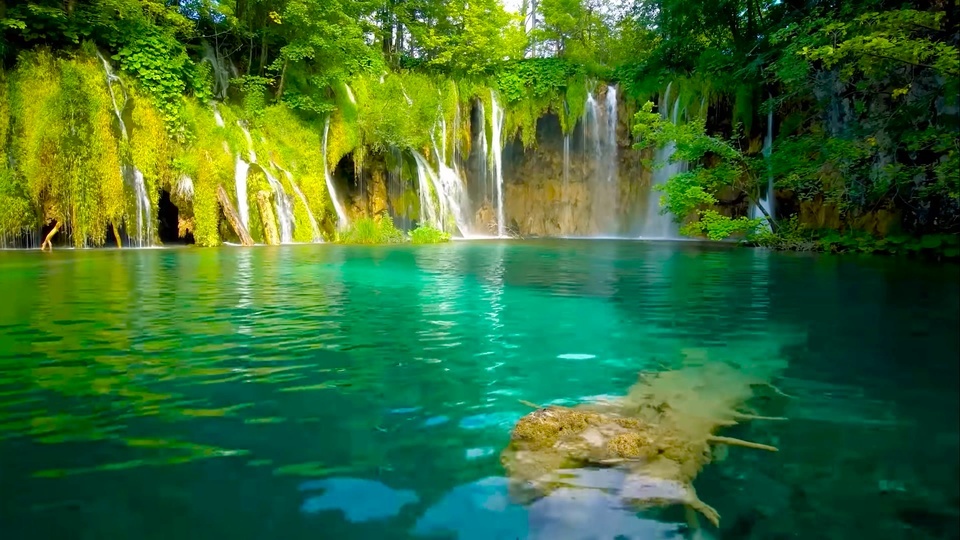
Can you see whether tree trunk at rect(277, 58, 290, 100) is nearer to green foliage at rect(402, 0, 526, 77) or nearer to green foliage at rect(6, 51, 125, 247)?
green foliage at rect(6, 51, 125, 247)

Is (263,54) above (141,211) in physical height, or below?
above

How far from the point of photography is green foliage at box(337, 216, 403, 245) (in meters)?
21.1

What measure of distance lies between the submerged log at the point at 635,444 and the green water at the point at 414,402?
0.39ft

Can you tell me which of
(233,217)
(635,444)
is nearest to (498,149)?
(233,217)

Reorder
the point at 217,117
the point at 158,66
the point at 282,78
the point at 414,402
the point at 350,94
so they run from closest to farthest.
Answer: the point at 414,402 < the point at 158,66 < the point at 217,117 < the point at 282,78 < the point at 350,94

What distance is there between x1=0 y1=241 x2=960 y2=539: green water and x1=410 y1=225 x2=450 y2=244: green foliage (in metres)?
12.6

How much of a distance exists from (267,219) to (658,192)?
1540cm

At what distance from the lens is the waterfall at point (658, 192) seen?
2327 centimetres

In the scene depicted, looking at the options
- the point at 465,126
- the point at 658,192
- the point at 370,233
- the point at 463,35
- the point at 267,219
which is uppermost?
the point at 463,35

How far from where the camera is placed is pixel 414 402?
379cm

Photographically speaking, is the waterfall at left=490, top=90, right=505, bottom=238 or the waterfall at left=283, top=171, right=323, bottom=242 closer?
the waterfall at left=283, top=171, right=323, bottom=242

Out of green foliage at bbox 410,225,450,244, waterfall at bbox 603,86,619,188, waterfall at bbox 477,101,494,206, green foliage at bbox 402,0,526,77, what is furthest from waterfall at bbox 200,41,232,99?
waterfall at bbox 603,86,619,188

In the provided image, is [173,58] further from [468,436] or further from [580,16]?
[580,16]

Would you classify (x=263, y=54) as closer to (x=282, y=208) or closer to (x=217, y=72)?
(x=217, y=72)
